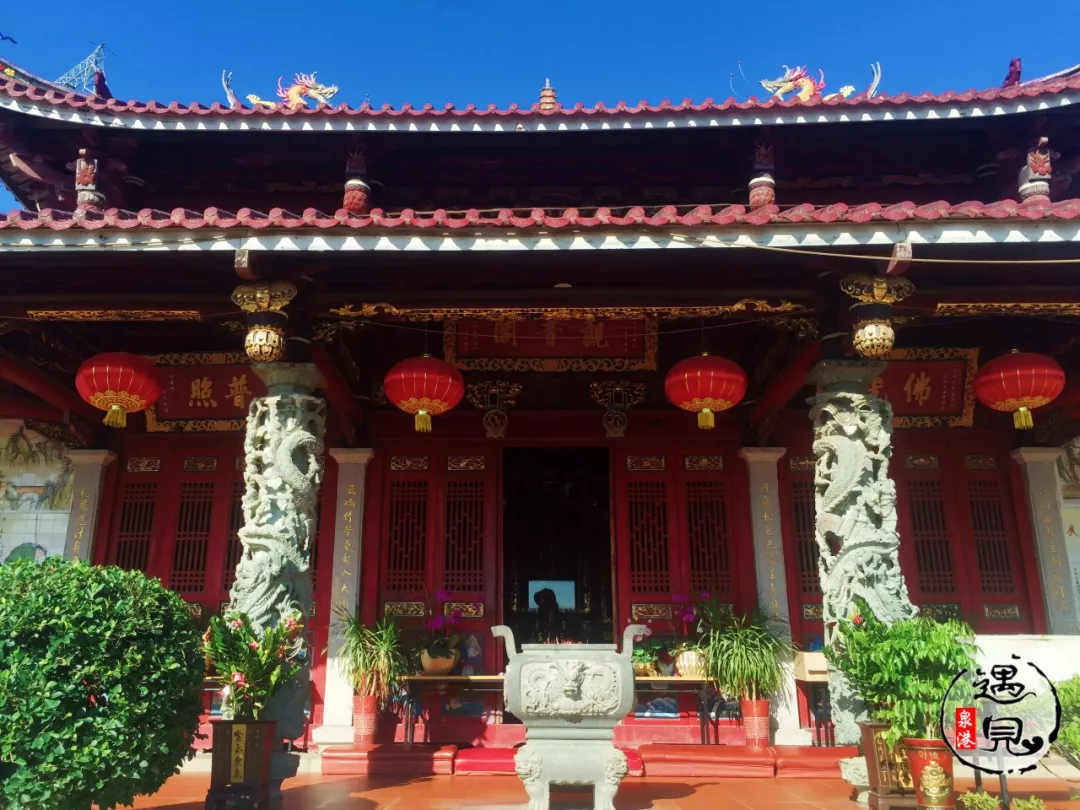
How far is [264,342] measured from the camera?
15.5 feet

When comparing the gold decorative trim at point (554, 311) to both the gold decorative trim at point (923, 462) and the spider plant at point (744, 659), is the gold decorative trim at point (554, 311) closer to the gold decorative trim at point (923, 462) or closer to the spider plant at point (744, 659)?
the spider plant at point (744, 659)

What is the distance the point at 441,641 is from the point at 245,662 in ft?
8.10

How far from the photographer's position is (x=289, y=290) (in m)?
4.75

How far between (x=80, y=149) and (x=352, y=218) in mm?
3613

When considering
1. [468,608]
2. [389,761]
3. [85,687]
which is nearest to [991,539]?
[468,608]

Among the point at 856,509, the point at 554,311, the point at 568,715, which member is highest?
the point at 554,311

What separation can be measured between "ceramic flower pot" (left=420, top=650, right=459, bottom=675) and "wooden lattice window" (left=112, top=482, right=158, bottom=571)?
8.98ft

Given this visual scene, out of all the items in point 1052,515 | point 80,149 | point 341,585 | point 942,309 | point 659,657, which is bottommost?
point 659,657

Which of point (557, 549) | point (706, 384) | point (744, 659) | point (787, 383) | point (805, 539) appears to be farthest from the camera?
point (557, 549)

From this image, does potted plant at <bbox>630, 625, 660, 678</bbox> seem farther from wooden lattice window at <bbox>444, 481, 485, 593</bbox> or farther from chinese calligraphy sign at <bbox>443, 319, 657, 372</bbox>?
chinese calligraphy sign at <bbox>443, 319, 657, 372</bbox>

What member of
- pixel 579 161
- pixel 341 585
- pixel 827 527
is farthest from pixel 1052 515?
pixel 341 585

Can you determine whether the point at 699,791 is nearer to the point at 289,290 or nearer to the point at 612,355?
the point at 612,355

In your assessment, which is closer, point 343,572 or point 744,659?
point 744,659

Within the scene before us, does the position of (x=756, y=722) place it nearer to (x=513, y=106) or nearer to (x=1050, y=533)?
(x=1050, y=533)
